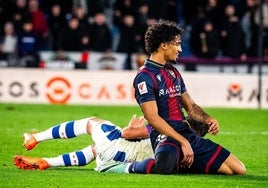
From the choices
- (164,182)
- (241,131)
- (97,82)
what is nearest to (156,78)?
(164,182)

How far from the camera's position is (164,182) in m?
10.0

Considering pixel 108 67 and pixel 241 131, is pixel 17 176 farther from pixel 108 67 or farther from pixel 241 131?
pixel 108 67

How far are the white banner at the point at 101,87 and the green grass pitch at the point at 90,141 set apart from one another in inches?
19.4

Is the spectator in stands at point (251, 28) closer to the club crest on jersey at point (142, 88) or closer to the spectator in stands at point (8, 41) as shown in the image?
the spectator in stands at point (8, 41)

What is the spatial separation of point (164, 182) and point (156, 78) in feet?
4.46

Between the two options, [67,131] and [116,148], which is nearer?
[116,148]

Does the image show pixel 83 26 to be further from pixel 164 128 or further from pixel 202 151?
pixel 164 128

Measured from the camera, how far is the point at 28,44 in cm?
2444

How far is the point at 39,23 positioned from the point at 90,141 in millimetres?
10670

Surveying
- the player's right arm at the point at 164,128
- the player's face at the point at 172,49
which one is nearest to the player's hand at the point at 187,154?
the player's right arm at the point at 164,128

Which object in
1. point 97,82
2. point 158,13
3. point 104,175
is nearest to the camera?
point 104,175

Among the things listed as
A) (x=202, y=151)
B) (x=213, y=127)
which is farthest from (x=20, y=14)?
(x=202, y=151)

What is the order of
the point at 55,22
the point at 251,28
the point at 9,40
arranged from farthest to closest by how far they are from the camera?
1. the point at 251,28
2. the point at 55,22
3. the point at 9,40

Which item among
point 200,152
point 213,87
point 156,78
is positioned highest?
point 156,78
